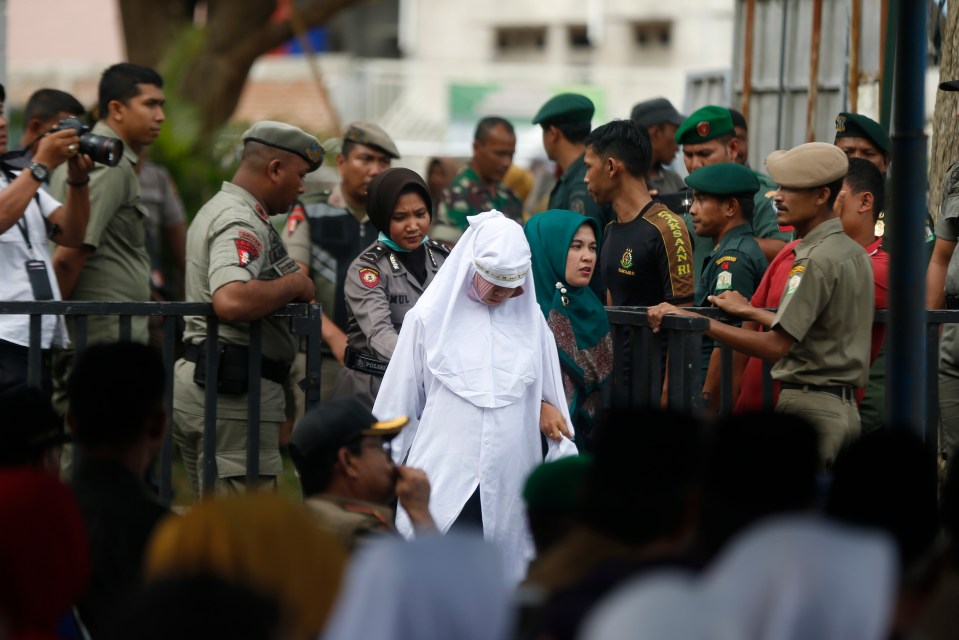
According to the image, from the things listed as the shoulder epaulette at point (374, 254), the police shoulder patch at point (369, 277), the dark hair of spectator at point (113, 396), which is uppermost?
the shoulder epaulette at point (374, 254)

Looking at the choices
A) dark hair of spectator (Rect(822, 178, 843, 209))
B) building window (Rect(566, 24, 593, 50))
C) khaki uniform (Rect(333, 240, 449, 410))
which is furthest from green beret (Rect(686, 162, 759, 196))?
building window (Rect(566, 24, 593, 50))

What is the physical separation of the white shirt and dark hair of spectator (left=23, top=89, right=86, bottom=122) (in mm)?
1297

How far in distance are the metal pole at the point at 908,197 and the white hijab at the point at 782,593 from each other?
1405 mm

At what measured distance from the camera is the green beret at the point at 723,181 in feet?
21.7

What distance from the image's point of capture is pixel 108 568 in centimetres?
366

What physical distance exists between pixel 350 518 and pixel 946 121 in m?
5.54

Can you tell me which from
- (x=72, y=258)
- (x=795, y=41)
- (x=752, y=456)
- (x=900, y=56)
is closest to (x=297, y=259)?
(x=72, y=258)

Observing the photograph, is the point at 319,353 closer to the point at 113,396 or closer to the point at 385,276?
the point at 385,276

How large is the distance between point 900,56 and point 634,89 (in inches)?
1016

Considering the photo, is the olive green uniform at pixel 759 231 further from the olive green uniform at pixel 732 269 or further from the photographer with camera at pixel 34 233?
the photographer with camera at pixel 34 233

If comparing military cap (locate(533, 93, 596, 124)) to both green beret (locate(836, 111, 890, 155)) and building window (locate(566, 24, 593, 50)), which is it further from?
building window (locate(566, 24, 593, 50))

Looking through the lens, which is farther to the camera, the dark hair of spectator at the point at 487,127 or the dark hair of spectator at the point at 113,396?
the dark hair of spectator at the point at 487,127

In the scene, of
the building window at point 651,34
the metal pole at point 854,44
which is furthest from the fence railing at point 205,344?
the building window at point 651,34

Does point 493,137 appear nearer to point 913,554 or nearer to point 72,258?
point 72,258
